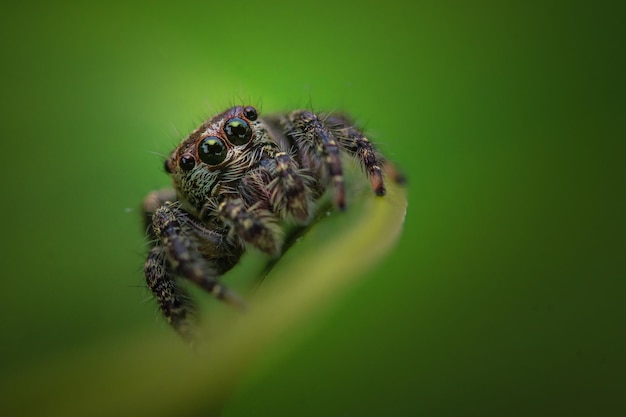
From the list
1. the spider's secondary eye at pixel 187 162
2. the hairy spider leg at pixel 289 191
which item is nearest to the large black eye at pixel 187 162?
the spider's secondary eye at pixel 187 162

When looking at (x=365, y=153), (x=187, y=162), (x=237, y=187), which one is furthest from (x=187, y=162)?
(x=365, y=153)

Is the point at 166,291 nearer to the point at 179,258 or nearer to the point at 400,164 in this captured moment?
the point at 179,258

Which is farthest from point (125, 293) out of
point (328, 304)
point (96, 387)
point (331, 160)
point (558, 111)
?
point (558, 111)

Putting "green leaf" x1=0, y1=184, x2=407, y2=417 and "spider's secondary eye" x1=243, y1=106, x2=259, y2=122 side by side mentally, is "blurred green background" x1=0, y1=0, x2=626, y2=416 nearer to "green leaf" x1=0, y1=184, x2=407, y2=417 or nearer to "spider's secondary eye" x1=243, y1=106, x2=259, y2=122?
"green leaf" x1=0, y1=184, x2=407, y2=417

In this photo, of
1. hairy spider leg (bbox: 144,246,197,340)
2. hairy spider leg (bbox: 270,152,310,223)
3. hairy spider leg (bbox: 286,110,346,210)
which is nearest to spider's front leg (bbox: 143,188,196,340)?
hairy spider leg (bbox: 144,246,197,340)

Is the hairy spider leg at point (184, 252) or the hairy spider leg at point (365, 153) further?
the hairy spider leg at point (365, 153)

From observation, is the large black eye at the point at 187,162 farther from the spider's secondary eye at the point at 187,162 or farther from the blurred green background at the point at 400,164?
the blurred green background at the point at 400,164

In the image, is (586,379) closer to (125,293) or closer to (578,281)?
(578,281)
